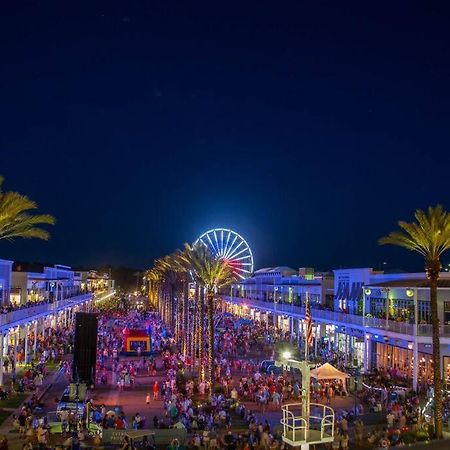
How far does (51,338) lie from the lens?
5197 cm

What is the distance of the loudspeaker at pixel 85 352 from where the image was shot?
1348 inches

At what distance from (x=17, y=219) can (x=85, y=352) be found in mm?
9402

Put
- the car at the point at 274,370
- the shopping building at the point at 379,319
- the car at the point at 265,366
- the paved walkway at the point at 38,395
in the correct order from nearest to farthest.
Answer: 1. the paved walkway at the point at 38,395
2. the shopping building at the point at 379,319
3. the car at the point at 274,370
4. the car at the point at 265,366

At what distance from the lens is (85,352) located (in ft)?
113

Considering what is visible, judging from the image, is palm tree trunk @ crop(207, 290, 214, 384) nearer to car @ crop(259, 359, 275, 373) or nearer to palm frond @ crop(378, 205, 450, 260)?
car @ crop(259, 359, 275, 373)

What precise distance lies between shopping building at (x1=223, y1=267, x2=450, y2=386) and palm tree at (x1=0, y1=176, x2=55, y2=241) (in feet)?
42.2

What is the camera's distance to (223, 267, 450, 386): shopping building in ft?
113

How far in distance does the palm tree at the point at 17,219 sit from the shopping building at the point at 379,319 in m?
12.9

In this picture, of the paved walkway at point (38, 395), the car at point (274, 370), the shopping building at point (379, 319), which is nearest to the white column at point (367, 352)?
the shopping building at point (379, 319)

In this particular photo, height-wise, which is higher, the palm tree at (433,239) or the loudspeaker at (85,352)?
the palm tree at (433,239)

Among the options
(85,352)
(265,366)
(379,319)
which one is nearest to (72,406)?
(85,352)

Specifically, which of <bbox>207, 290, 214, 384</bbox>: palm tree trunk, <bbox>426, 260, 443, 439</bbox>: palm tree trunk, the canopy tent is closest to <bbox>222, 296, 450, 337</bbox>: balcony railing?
the canopy tent

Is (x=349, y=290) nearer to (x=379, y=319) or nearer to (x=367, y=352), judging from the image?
(x=367, y=352)

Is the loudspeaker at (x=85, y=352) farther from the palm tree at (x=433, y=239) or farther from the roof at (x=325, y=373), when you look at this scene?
the palm tree at (x=433, y=239)
